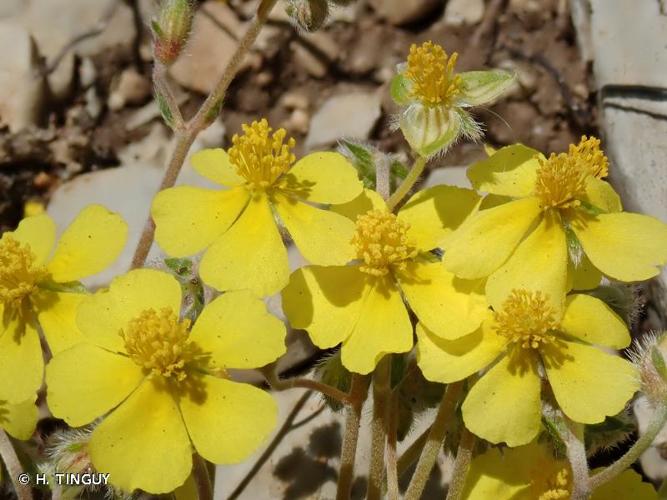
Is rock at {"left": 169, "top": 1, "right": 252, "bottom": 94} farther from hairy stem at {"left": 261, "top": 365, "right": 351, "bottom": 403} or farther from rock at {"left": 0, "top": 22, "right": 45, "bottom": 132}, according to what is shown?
hairy stem at {"left": 261, "top": 365, "right": 351, "bottom": 403}

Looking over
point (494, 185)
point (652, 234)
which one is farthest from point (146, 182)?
point (652, 234)

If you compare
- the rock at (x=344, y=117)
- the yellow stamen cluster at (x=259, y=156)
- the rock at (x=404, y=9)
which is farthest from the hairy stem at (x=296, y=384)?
the rock at (x=404, y=9)

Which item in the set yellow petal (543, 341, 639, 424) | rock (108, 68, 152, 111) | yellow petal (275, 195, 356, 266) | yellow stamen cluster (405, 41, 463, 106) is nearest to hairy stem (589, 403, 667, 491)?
yellow petal (543, 341, 639, 424)

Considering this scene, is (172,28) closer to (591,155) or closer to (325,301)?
(325,301)

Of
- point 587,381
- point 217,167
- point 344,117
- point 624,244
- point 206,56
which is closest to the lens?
point 587,381

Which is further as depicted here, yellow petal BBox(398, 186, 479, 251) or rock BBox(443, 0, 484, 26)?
rock BBox(443, 0, 484, 26)

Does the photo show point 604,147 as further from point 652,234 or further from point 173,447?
point 173,447

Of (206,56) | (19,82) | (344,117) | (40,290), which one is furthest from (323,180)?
(19,82)
